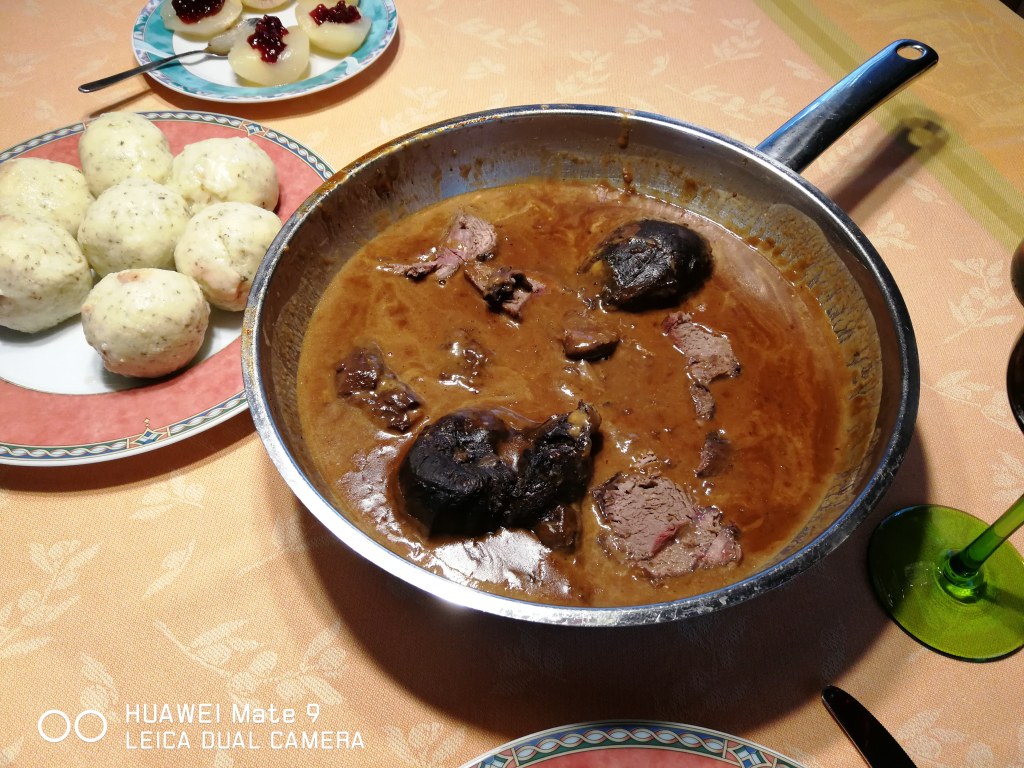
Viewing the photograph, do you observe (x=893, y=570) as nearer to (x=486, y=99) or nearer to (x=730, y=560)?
(x=730, y=560)

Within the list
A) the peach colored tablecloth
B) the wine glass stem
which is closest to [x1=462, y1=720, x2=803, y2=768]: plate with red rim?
the peach colored tablecloth

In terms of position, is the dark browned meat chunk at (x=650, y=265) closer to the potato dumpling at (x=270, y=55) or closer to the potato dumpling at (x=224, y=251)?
the potato dumpling at (x=224, y=251)

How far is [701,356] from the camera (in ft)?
6.41

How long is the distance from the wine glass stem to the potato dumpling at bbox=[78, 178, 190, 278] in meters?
2.43

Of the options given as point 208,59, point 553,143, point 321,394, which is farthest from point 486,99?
point 321,394

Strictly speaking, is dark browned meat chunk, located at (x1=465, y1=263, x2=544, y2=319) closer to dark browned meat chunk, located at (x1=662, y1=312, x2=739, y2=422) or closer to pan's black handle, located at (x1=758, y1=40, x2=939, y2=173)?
dark browned meat chunk, located at (x1=662, y1=312, x2=739, y2=422)

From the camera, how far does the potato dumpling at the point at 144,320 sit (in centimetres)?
198

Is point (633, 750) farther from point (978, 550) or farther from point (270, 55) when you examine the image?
point (270, 55)

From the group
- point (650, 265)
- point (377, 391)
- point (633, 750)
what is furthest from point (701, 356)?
point (633, 750)

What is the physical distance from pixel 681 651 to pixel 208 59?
3.13m

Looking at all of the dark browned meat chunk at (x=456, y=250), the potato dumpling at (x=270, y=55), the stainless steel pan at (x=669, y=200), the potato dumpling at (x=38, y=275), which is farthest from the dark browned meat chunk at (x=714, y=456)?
the potato dumpling at (x=270, y=55)

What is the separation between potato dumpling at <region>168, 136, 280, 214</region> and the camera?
2359 mm

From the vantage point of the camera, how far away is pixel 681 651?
5.46ft

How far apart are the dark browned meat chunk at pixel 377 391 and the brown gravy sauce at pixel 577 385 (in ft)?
0.10
